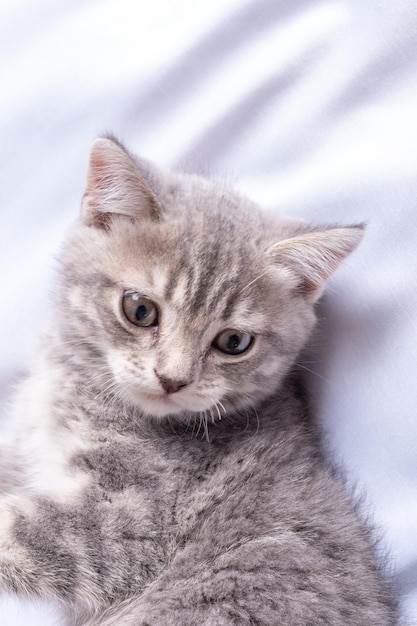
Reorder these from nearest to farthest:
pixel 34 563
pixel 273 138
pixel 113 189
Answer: pixel 34 563
pixel 113 189
pixel 273 138

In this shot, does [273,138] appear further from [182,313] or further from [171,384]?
[171,384]

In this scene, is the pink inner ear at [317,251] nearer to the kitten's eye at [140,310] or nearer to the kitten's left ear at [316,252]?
the kitten's left ear at [316,252]

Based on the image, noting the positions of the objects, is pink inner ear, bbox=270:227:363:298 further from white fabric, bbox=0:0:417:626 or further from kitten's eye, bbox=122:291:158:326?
kitten's eye, bbox=122:291:158:326

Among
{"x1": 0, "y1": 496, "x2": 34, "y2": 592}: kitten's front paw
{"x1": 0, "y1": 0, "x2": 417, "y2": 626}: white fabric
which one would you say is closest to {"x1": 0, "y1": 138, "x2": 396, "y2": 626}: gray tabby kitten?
{"x1": 0, "y1": 496, "x2": 34, "y2": 592}: kitten's front paw

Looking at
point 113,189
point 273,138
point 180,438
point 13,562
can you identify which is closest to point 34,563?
point 13,562

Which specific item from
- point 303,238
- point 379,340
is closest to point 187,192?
point 303,238

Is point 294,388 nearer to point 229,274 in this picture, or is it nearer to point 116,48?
point 229,274
